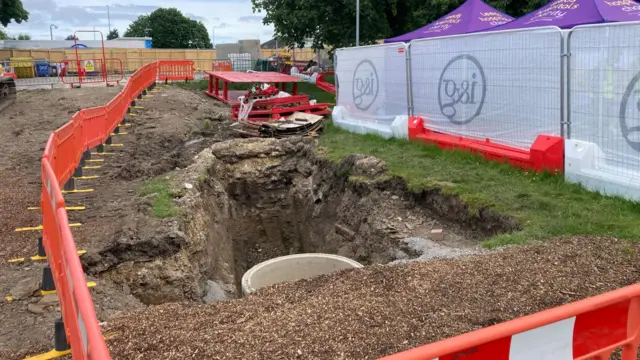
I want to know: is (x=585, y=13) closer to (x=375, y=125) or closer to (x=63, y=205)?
(x=375, y=125)

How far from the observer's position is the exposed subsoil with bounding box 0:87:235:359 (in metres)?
4.85

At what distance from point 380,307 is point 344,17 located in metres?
20.2

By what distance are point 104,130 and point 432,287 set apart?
1032cm

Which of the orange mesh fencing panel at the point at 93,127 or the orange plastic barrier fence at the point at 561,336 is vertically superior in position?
the orange mesh fencing panel at the point at 93,127

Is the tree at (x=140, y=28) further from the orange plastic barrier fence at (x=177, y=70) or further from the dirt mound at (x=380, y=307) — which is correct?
the dirt mound at (x=380, y=307)

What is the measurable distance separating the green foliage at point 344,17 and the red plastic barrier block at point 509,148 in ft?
42.0

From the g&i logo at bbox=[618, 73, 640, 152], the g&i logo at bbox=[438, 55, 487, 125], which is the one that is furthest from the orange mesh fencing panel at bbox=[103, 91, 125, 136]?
the g&i logo at bbox=[618, 73, 640, 152]

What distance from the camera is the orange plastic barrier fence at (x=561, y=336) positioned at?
204 centimetres

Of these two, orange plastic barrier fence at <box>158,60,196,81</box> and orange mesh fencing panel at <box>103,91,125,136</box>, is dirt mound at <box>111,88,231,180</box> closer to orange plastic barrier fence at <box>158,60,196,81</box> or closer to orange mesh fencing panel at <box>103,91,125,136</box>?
orange mesh fencing panel at <box>103,91,125,136</box>

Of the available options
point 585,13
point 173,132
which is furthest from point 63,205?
point 585,13

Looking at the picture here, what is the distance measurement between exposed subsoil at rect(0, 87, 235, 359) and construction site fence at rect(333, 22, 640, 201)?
5.02 metres

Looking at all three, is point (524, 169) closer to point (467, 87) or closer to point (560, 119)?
point (560, 119)

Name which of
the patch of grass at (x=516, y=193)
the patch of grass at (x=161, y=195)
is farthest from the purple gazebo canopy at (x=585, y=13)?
the patch of grass at (x=161, y=195)

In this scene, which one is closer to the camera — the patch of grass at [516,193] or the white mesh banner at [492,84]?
the patch of grass at [516,193]
